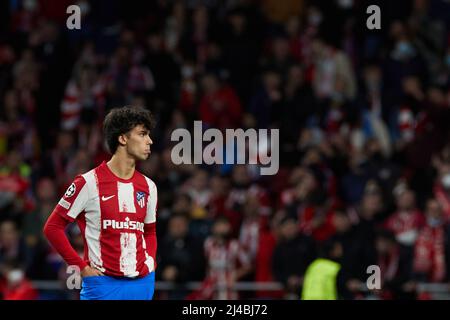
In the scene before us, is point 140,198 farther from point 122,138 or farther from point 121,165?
point 122,138

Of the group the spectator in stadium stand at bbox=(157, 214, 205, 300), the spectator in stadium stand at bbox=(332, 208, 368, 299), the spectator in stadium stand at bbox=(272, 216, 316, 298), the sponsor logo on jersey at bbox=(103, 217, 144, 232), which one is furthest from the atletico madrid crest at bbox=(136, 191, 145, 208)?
the spectator in stadium stand at bbox=(157, 214, 205, 300)

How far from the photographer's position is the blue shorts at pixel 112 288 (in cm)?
851

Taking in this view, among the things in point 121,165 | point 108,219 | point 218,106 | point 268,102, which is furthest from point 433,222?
point 108,219

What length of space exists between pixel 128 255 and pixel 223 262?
665 cm

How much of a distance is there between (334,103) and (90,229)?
31.8 feet

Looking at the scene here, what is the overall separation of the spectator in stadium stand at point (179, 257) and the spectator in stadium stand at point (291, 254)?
3.03 ft

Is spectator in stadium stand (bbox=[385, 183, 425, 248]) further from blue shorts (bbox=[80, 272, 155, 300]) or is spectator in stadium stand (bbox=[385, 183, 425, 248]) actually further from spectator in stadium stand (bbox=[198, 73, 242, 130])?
blue shorts (bbox=[80, 272, 155, 300])

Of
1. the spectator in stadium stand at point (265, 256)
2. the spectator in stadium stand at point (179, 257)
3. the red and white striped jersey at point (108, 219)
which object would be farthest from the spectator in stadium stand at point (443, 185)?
the red and white striped jersey at point (108, 219)

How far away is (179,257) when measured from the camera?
1492cm

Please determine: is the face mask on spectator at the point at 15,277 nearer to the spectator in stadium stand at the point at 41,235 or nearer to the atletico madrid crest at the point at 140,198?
the spectator in stadium stand at the point at 41,235

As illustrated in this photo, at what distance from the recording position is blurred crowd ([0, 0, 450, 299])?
14977 millimetres

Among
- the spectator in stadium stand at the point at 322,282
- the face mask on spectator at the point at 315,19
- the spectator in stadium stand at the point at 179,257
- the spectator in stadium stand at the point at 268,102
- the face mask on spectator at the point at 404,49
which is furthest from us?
the face mask on spectator at the point at 315,19
